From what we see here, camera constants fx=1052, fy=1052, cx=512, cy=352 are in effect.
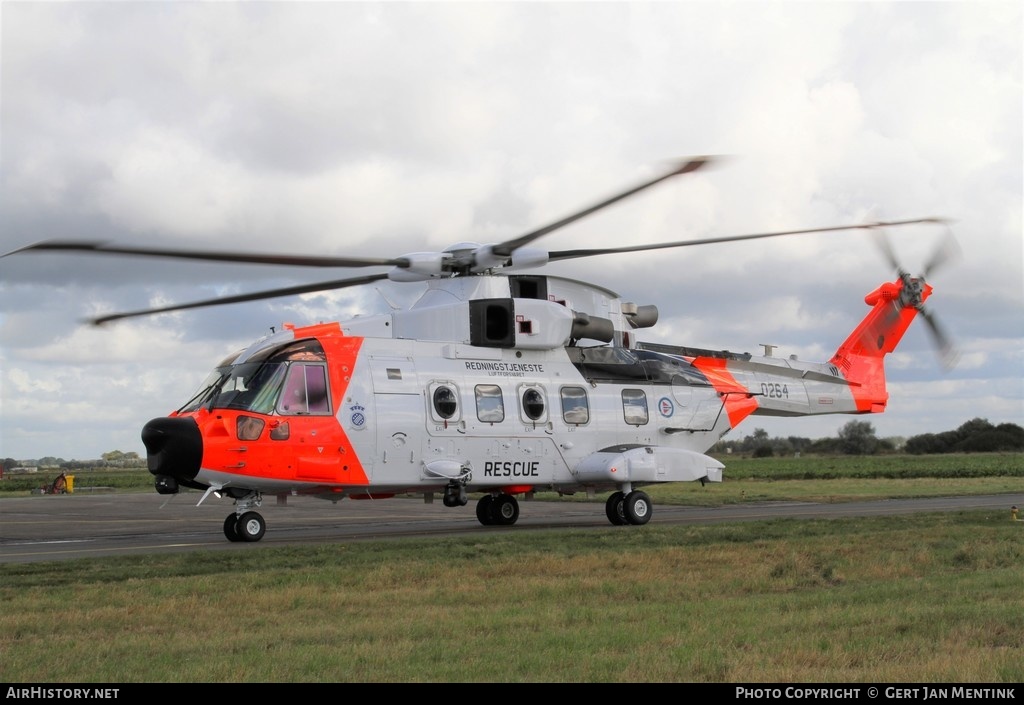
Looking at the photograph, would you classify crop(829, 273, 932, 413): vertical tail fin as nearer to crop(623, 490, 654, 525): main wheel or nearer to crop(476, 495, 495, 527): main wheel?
crop(623, 490, 654, 525): main wheel

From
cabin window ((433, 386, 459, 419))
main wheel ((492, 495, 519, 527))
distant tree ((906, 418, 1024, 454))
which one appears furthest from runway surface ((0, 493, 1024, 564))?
distant tree ((906, 418, 1024, 454))

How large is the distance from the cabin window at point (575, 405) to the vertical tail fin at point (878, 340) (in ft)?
27.2

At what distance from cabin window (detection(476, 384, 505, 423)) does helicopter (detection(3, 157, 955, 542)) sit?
0.11 ft

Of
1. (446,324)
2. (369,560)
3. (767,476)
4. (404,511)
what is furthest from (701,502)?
(767,476)

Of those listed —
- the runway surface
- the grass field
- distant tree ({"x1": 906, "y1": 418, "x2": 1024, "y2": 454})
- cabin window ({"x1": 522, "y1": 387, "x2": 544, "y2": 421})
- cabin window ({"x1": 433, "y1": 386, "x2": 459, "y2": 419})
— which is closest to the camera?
the grass field

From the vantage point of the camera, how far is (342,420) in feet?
61.0

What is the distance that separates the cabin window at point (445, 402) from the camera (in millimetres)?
19719

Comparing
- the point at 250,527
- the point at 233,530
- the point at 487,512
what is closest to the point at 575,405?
the point at 487,512

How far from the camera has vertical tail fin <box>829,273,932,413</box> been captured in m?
26.8

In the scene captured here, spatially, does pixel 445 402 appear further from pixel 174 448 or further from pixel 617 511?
pixel 174 448

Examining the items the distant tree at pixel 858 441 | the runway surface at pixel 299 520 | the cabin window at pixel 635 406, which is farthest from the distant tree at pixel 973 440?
the cabin window at pixel 635 406

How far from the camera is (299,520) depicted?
2495 centimetres

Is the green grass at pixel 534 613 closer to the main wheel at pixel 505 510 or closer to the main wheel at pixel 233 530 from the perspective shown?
the main wheel at pixel 233 530

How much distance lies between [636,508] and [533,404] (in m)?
3.05
